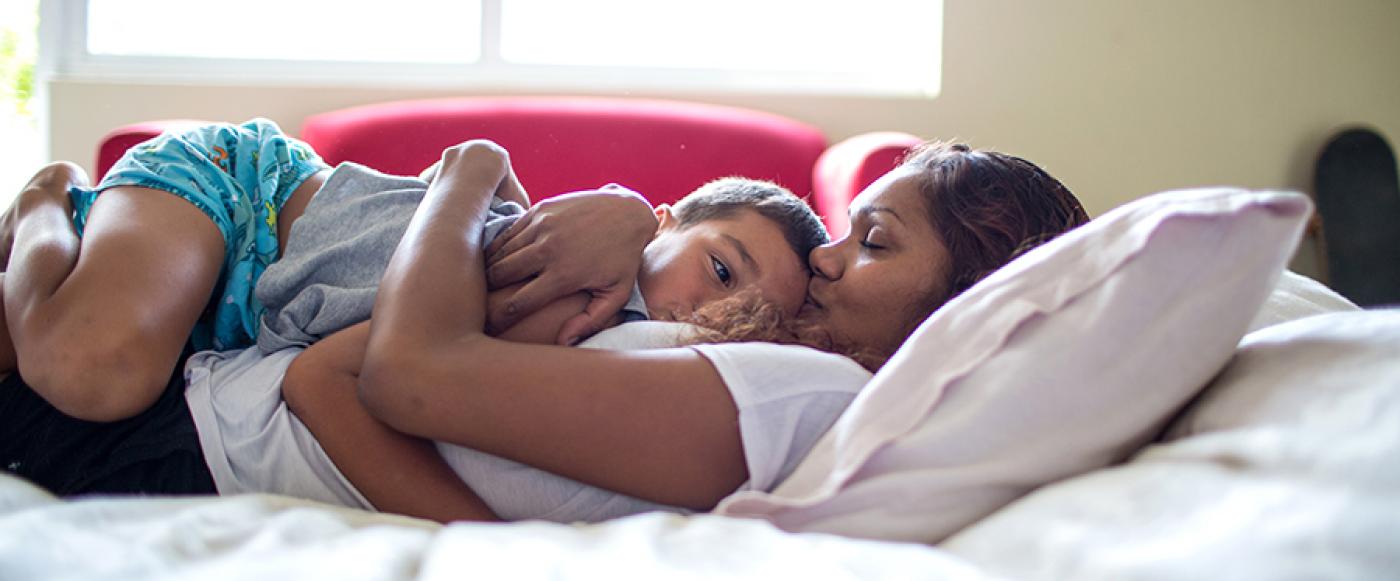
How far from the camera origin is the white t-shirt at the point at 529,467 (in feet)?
2.49

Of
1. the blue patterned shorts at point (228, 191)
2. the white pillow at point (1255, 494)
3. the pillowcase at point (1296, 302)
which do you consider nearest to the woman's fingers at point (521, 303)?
the blue patterned shorts at point (228, 191)

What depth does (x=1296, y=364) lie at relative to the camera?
67cm

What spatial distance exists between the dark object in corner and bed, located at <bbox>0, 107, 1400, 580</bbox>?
8.00 ft

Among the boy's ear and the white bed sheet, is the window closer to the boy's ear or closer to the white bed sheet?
the boy's ear

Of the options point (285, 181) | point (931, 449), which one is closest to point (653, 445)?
point (931, 449)

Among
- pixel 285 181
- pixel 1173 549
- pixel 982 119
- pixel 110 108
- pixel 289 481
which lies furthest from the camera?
pixel 982 119

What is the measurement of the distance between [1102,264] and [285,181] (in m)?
0.94

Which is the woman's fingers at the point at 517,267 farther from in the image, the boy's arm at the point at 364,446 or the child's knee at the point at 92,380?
the child's knee at the point at 92,380

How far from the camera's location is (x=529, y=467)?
82cm

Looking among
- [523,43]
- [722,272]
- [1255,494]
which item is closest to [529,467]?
[722,272]

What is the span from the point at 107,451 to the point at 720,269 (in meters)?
0.61

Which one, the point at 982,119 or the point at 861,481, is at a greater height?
the point at 982,119

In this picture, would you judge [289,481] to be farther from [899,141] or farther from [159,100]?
[159,100]

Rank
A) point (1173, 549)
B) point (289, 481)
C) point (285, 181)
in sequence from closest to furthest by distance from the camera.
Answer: point (1173, 549) < point (289, 481) < point (285, 181)
